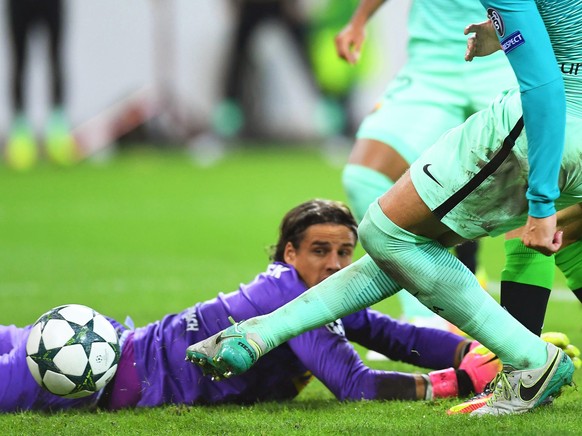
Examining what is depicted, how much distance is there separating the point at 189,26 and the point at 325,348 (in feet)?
45.9

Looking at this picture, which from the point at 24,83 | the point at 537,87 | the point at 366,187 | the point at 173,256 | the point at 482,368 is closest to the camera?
the point at 537,87

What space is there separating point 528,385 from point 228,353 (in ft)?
3.23

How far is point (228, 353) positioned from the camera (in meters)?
3.56

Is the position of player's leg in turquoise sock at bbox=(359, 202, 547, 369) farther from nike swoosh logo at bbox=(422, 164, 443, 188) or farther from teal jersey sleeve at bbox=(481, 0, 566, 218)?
teal jersey sleeve at bbox=(481, 0, 566, 218)

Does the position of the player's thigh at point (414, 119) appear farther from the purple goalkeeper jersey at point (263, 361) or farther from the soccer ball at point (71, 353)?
the soccer ball at point (71, 353)

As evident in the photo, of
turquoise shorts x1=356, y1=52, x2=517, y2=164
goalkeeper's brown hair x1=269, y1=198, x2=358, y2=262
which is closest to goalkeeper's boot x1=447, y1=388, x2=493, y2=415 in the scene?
goalkeeper's brown hair x1=269, y1=198, x2=358, y2=262

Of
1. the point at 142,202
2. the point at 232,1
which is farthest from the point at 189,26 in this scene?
the point at 142,202

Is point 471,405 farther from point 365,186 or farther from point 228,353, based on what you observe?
point 365,186

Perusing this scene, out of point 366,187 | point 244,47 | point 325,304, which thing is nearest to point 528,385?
point 325,304

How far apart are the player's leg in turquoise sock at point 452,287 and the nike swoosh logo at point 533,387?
0.11ft

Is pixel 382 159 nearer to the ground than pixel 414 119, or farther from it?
nearer to the ground

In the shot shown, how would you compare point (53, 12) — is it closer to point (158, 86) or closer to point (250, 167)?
point (158, 86)

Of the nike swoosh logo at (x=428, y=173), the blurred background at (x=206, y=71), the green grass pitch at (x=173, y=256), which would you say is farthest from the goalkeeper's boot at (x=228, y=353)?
the blurred background at (x=206, y=71)

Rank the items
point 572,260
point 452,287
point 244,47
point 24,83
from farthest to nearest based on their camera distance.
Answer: point 244,47 → point 24,83 → point 572,260 → point 452,287
